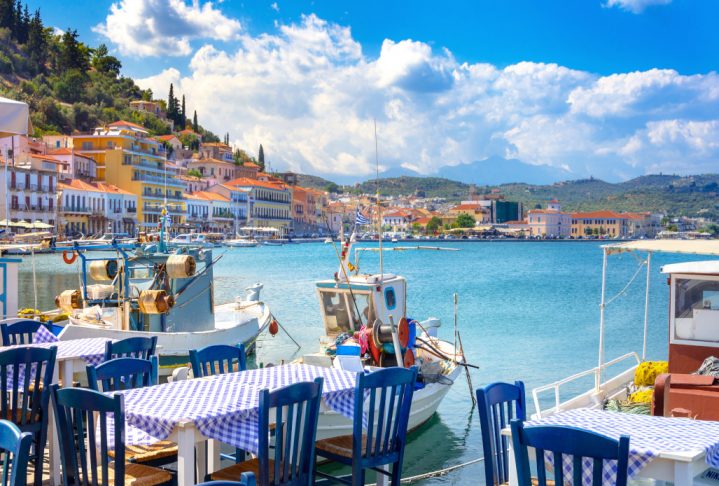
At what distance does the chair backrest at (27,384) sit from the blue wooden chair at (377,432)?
1.91 m

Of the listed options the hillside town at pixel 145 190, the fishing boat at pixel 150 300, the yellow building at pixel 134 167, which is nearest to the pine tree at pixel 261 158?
the hillside town at pixel 145 190

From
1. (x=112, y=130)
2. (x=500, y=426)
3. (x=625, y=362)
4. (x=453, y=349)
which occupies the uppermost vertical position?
(x=112, y=130)

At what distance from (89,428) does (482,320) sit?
29.5 meters

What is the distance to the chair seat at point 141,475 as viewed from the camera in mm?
4449

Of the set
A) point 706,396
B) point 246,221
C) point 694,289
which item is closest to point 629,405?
point 694,289

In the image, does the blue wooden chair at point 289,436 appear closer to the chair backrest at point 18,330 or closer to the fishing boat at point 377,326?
the chair backrest at point 18,330

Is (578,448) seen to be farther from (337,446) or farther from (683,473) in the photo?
(337,446)

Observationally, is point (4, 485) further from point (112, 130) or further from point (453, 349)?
point (112, 130)

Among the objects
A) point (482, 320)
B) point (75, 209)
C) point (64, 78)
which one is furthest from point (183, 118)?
point (482, 320)

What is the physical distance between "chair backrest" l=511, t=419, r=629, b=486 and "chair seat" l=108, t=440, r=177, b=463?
2.65m

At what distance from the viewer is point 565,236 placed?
19288cm

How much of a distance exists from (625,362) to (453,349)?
9267mm

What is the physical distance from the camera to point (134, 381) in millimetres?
5602

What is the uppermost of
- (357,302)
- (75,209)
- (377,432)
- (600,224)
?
(600,224)
